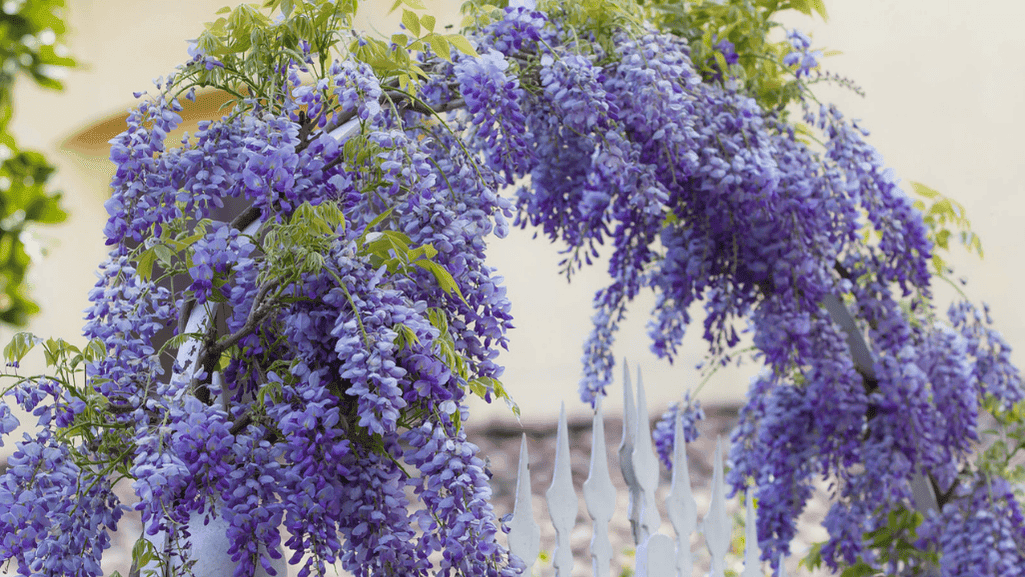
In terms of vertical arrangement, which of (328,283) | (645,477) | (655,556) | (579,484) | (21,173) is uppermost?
(579,484)

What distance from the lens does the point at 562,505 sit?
1.39m

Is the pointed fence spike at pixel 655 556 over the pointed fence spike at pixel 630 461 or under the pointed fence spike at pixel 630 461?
under

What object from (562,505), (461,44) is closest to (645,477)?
A: (562,505)

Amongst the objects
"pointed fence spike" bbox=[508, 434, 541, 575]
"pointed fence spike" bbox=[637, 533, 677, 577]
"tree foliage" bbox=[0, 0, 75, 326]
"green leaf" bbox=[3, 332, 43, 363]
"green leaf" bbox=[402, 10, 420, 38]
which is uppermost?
"green leaf" bbox=[402, 10, 420, 38]

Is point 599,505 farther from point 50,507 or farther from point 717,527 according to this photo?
point 50,507

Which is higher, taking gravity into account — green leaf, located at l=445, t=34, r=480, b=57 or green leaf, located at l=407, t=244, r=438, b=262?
green leaf, located at l=445, t=34, r=480, b=57

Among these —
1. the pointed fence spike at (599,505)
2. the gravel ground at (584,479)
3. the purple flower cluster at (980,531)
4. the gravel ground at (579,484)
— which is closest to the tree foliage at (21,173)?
the pointed fence spike at (599,505)

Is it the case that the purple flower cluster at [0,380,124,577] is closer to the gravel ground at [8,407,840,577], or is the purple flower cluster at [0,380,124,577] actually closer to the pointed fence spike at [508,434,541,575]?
the pointed fence spike at [508,434,541,575]

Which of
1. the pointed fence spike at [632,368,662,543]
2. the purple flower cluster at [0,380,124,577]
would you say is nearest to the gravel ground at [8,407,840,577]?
the pointed fence spike at [632,368,662,543]

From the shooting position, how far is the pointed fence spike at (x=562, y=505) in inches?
53.7

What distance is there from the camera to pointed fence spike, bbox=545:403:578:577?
1.37 meters

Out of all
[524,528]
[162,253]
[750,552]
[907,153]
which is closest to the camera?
[162,253]

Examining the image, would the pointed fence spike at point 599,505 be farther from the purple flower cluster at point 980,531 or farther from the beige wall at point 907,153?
the beige wall at point 907,153

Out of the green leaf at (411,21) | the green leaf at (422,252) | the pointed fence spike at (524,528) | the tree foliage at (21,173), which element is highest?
the green leaf at (411,21)
